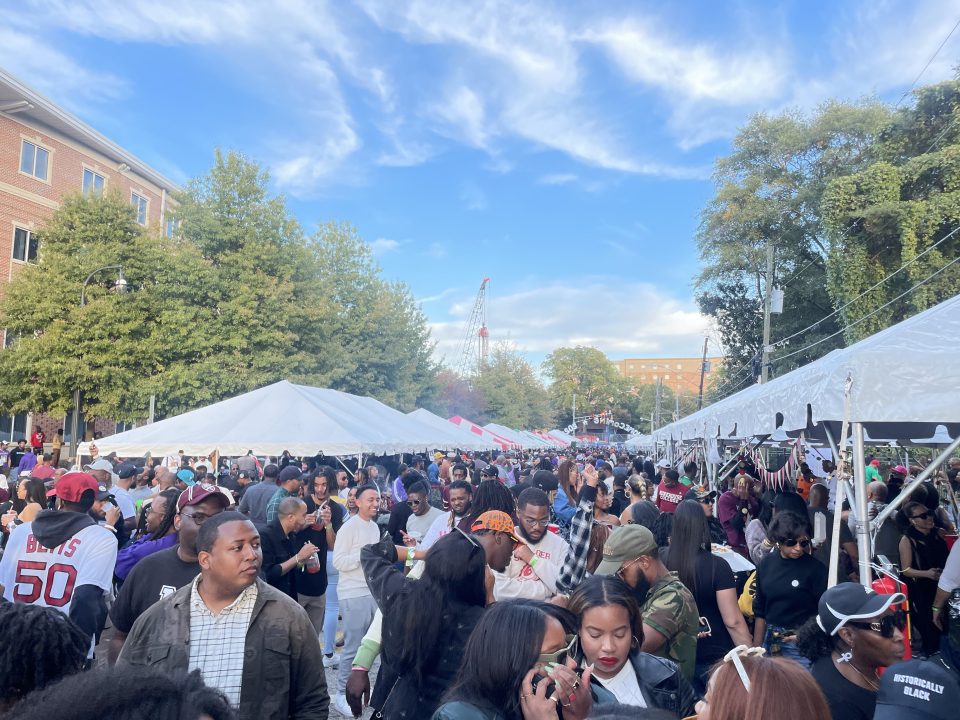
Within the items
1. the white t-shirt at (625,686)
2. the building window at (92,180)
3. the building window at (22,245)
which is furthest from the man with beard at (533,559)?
the building window at (92,180)

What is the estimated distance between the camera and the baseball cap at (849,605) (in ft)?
9.73

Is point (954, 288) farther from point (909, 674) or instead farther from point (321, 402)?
point (909, 674)

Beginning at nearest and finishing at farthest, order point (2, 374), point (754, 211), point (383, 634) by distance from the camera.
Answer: point (383, 634) → point (2, 374) → point (754, 211)

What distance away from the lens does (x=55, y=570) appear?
454cm

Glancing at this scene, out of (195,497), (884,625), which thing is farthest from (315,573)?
(884,625)

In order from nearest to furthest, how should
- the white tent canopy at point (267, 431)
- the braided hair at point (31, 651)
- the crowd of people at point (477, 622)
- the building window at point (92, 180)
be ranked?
1. the crowd of people at point (477, 622)
2. the braided hair at point (31, 651)
3. the white tent canopy at point (267, 431)
4. the building window at point (92, 180)

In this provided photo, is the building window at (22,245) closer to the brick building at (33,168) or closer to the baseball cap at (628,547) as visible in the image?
the brick building at (33,168)

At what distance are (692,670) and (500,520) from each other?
125cm

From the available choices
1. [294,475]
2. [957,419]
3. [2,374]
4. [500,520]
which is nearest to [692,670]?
[500,520]

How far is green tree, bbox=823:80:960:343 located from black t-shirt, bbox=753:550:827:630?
21.0m

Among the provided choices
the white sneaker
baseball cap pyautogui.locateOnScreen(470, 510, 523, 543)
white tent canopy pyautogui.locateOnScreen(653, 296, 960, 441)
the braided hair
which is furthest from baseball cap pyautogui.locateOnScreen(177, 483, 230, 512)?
white tent canopy pyautogui.locateOnScreen(653, 296, 960, 441)

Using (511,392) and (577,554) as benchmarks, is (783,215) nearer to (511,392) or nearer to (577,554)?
(577,554)

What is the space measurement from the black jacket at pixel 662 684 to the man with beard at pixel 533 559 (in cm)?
135

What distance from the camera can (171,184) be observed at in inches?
1807
